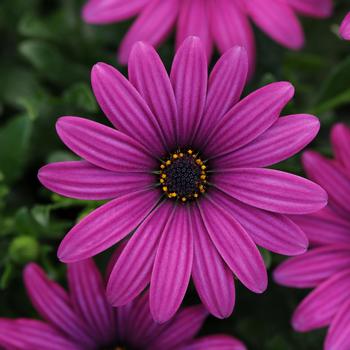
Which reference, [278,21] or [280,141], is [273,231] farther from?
[278,21]

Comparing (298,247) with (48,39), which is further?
(48,39)

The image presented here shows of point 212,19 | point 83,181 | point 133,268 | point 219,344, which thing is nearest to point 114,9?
point 212,19

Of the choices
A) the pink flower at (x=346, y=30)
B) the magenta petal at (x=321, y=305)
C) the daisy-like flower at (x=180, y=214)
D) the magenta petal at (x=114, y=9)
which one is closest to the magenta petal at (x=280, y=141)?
the daisy-like flower at (x=180, y=214)

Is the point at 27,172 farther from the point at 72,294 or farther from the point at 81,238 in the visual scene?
the point at 81,238

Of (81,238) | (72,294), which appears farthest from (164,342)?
(81,238)

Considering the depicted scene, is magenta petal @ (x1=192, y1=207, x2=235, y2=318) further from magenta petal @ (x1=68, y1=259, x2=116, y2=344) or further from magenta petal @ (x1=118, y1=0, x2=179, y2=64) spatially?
magenta petal @ (x1=118, y1=0, x2=179, y2=64)

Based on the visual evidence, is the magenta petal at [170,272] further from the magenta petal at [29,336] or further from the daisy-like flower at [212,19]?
the daisy-like flower at [212,19]

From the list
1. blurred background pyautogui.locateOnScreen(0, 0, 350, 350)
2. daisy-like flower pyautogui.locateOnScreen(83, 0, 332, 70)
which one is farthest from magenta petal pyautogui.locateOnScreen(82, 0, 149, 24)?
blurred background pyautogui.locateOnScreen(0, 0, 350, 350)
